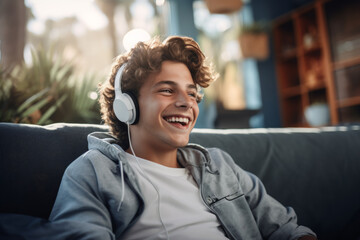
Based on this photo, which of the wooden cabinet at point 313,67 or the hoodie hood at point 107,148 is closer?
the hoodie hood at point 107,148

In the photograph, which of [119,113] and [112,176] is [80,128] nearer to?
[119,113]

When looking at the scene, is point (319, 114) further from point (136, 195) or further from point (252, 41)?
point (136, 195)

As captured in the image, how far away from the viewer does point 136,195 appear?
1079 millimetres

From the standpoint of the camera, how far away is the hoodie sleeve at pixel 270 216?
122cm

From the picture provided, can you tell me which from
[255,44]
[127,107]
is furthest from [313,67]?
[127,107]

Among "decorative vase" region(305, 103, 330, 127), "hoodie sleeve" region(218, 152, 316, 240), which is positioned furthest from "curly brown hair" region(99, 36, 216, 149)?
"decorative vase" region(305, 103, 330, 127)

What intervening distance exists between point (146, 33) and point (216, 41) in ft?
5.09

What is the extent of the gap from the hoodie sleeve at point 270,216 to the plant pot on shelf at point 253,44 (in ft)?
13.1

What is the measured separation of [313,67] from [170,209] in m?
4.80

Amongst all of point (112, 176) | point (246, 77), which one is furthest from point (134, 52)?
point (246, 77)

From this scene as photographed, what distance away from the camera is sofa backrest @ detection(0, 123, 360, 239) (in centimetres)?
111

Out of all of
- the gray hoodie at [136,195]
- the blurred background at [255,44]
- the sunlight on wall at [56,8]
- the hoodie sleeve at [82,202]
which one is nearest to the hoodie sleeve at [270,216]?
the gray hoodie at [136,195]

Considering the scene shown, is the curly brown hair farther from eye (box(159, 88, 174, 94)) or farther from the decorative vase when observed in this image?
the decorative vase

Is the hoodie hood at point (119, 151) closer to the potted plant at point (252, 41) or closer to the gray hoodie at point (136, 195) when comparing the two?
the gray hoodie at point (136, 195)
